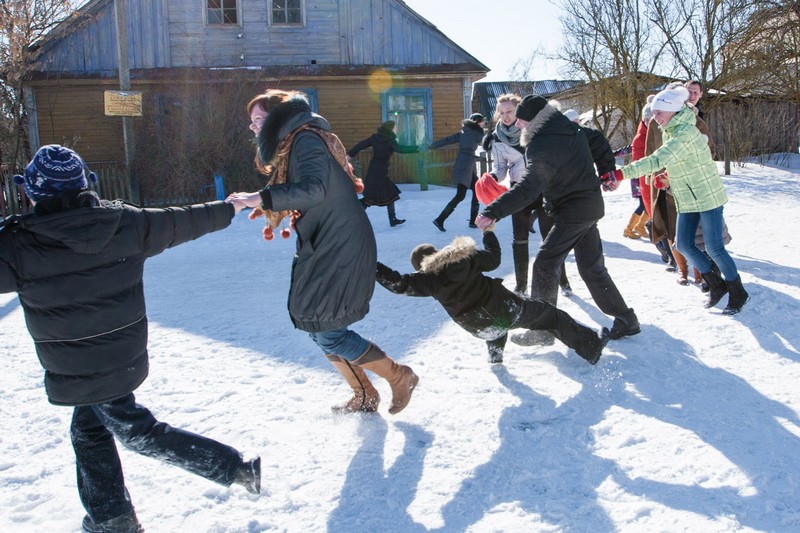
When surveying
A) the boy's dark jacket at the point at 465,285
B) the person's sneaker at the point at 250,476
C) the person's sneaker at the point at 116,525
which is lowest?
the person's sneaker at the point at 116,525

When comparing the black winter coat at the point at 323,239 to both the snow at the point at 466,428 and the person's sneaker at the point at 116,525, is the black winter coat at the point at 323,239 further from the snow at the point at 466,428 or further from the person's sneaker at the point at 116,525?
the person's sneaker at the point at 116,525

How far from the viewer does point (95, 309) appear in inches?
98.7

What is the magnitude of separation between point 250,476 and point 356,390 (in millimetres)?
951

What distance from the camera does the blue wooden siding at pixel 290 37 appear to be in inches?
690

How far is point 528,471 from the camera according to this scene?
307 centimetres

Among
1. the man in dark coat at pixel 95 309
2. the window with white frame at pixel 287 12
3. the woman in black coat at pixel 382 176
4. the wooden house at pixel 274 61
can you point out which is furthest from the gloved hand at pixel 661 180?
the window with white frame at pixel 287 12

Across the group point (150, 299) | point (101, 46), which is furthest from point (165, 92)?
point (150, 299)

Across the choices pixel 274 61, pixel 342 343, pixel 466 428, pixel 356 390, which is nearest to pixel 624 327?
pixel 466 428

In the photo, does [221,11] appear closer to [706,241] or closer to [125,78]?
[125,78]

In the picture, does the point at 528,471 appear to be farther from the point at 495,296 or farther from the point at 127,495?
the point at 127,495

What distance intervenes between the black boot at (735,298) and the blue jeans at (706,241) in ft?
0.15

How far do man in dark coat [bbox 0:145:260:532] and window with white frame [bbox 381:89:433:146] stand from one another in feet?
53.4

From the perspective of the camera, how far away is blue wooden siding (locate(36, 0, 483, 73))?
17.5 meters

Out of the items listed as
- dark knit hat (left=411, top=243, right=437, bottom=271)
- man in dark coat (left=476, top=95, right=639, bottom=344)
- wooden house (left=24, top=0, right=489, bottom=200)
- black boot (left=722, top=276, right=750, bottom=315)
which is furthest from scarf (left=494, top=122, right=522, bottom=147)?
wooden house (left=24, top=0, right=489, bottom=200)
